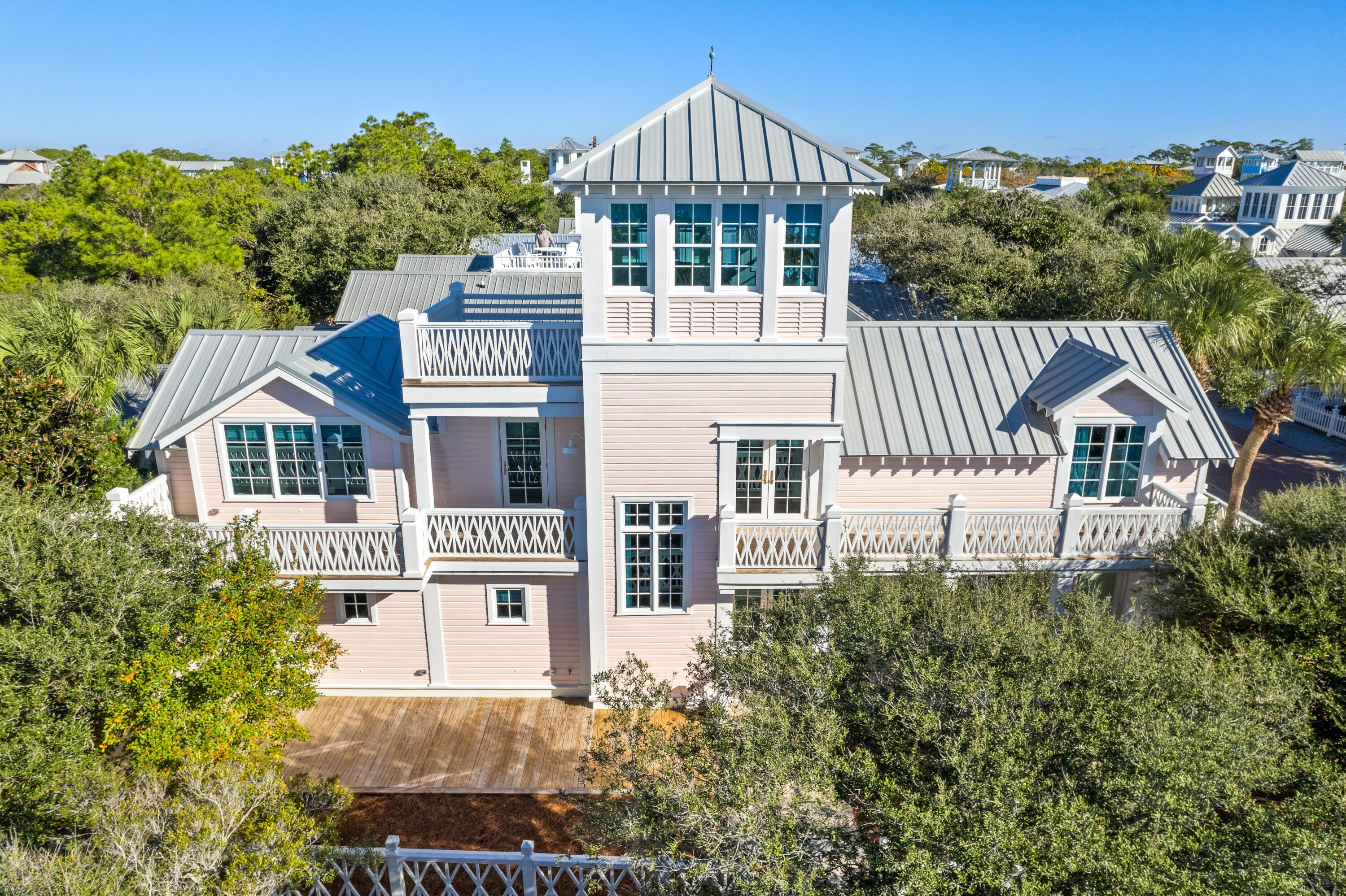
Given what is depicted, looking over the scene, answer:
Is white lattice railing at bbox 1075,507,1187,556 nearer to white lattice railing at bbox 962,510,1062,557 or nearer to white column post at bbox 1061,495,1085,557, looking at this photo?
white column post at bbox 1061,495,1085,557

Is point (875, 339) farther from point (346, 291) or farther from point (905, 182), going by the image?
point (905, 182)

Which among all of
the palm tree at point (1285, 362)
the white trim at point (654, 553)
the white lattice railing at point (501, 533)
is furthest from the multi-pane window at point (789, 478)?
the palm tree at point (1285, 362)

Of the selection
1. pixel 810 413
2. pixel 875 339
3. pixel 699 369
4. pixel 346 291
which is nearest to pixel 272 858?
pixel 699 369

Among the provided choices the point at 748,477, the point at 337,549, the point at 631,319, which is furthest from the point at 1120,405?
the point at 337,549

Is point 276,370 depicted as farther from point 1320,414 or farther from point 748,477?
point 1320,414

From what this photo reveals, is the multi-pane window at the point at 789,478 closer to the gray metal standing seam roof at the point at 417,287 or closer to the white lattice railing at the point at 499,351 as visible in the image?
the white lattice railing at the point at 499,351
